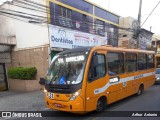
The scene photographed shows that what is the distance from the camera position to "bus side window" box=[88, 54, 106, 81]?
7.72 meters

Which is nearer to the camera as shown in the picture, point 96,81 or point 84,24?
point 96,81

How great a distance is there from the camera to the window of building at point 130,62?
10.6 m

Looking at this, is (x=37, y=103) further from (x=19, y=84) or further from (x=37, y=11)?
(x=37, y=11)

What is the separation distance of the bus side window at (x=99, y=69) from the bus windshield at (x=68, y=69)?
1.28ft

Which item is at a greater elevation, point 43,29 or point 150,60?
point 43,29

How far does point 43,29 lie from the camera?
1595 cm

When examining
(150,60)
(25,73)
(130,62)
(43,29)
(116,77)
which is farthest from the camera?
(25,73)

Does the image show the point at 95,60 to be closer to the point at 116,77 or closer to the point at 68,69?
the point at 68,69

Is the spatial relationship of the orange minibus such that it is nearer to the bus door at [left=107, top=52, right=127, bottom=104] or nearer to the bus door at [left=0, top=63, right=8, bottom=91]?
the bus door at [left=107, top=52, right=127, bottom=104]

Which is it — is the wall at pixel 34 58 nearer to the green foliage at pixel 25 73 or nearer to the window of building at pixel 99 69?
the green foliage at pixel 25 73

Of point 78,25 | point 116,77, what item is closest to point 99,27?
point 78,25

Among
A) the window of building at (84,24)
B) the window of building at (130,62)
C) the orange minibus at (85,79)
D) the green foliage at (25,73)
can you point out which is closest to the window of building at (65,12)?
the window of building at (84,24)

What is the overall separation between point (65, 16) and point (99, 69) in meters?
10.8

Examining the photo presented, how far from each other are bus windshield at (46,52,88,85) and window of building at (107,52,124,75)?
1646 millimetres
